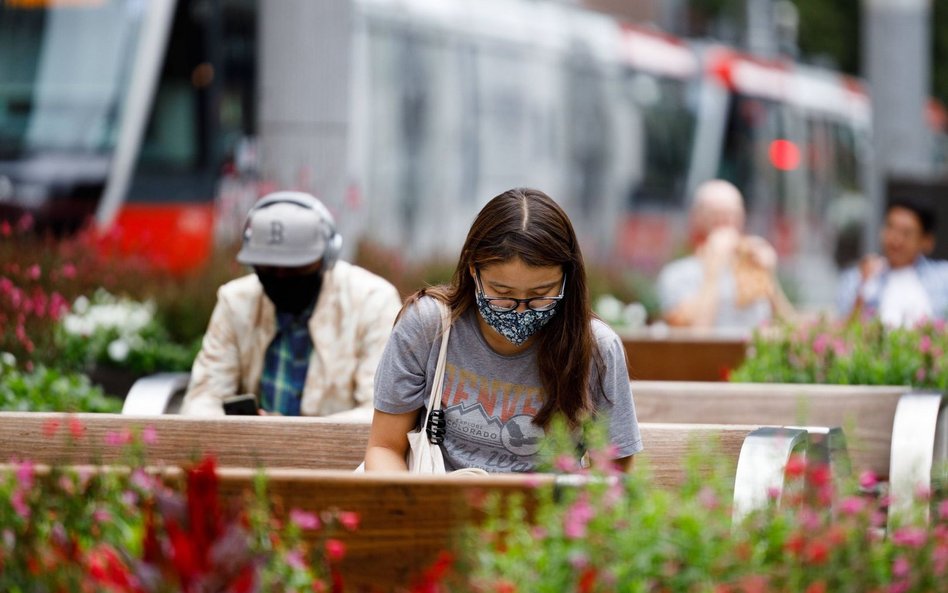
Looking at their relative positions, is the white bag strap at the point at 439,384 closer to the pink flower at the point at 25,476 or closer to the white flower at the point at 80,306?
the pink flower at the point at 25,476

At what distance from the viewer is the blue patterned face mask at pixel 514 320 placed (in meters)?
4.17

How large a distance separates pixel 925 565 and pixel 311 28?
6.70 metres

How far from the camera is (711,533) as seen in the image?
278 cm

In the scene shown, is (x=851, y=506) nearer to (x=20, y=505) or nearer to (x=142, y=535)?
(x=142, y=535)

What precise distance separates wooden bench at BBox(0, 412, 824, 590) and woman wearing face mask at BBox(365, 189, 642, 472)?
22cm

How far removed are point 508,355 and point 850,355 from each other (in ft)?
8.82

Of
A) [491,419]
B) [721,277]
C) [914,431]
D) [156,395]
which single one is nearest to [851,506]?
[491,419]

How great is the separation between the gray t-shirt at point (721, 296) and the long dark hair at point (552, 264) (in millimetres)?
4915

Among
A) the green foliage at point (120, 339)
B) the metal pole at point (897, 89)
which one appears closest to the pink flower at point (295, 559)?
the green foliage at point (120, 339)

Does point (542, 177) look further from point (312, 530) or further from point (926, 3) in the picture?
point (312, 530)

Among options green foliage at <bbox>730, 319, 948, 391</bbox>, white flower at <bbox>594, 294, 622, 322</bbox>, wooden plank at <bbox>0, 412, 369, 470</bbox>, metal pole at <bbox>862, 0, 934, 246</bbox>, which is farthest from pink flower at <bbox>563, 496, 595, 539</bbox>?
metal pole at <bbox>862, 0, 934, 246</bbox>

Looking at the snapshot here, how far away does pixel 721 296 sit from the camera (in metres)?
9.14

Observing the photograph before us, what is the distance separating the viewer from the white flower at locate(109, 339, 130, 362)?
8.14 metres

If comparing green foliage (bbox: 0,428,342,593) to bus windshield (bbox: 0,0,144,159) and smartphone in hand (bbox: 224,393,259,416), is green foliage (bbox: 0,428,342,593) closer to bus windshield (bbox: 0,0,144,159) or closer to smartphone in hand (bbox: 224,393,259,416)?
smartphone in hand (bbox: 224,393,259,416)
